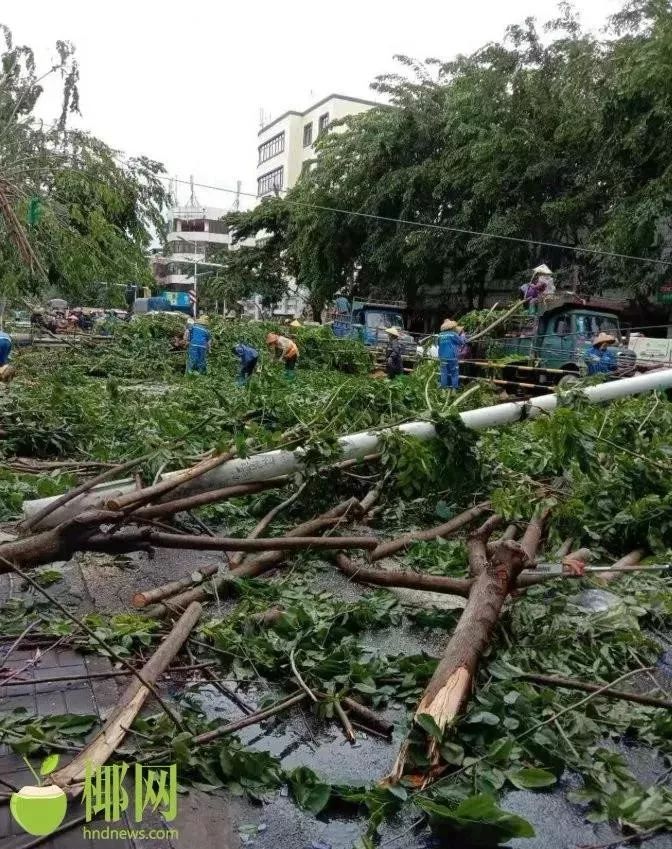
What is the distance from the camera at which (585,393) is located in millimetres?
6586

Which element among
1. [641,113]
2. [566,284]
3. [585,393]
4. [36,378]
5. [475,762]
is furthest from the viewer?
[566,284]

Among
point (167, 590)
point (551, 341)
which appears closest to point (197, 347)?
point (551, 341)

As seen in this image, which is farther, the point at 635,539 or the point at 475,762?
the point at 635,539

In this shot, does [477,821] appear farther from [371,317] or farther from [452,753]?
[371,317]

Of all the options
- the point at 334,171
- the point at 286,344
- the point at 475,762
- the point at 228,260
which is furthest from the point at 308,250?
the point at 475,762

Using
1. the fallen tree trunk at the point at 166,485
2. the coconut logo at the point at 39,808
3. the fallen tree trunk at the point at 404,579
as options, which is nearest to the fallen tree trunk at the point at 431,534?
the fallen tree trunk at the point at 404,579

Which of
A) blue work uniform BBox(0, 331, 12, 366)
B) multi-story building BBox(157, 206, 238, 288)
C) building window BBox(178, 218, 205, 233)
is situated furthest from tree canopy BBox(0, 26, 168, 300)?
building window BBox(178, 218, 205, 233)

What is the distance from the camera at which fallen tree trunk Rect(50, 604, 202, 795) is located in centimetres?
232

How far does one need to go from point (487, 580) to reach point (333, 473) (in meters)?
2.02

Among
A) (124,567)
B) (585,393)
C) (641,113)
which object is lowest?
(124,567)

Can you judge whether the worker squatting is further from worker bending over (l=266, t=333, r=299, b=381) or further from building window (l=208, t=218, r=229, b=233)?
A: building window (l=208, t=218, r=229, b=233)

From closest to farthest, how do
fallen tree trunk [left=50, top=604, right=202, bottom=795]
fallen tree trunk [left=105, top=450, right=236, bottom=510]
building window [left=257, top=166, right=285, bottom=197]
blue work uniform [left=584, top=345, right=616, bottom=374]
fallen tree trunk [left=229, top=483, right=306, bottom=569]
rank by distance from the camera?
fallen tree trunk [left=50, top=604, right=202, bottom=795], fallen tree trunk [left=105, top=450, right=236, bottom=510], fallen tree trunk [left=229, top=483, right=306, bottom=569], blue work uniform [left=584, top=345, right=616, bottom=374], building window [left=257, top=166, right=285, bottom=197]

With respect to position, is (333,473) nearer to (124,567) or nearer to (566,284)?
(124,567)

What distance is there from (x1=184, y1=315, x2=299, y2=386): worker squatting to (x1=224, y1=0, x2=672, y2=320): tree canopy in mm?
3916
